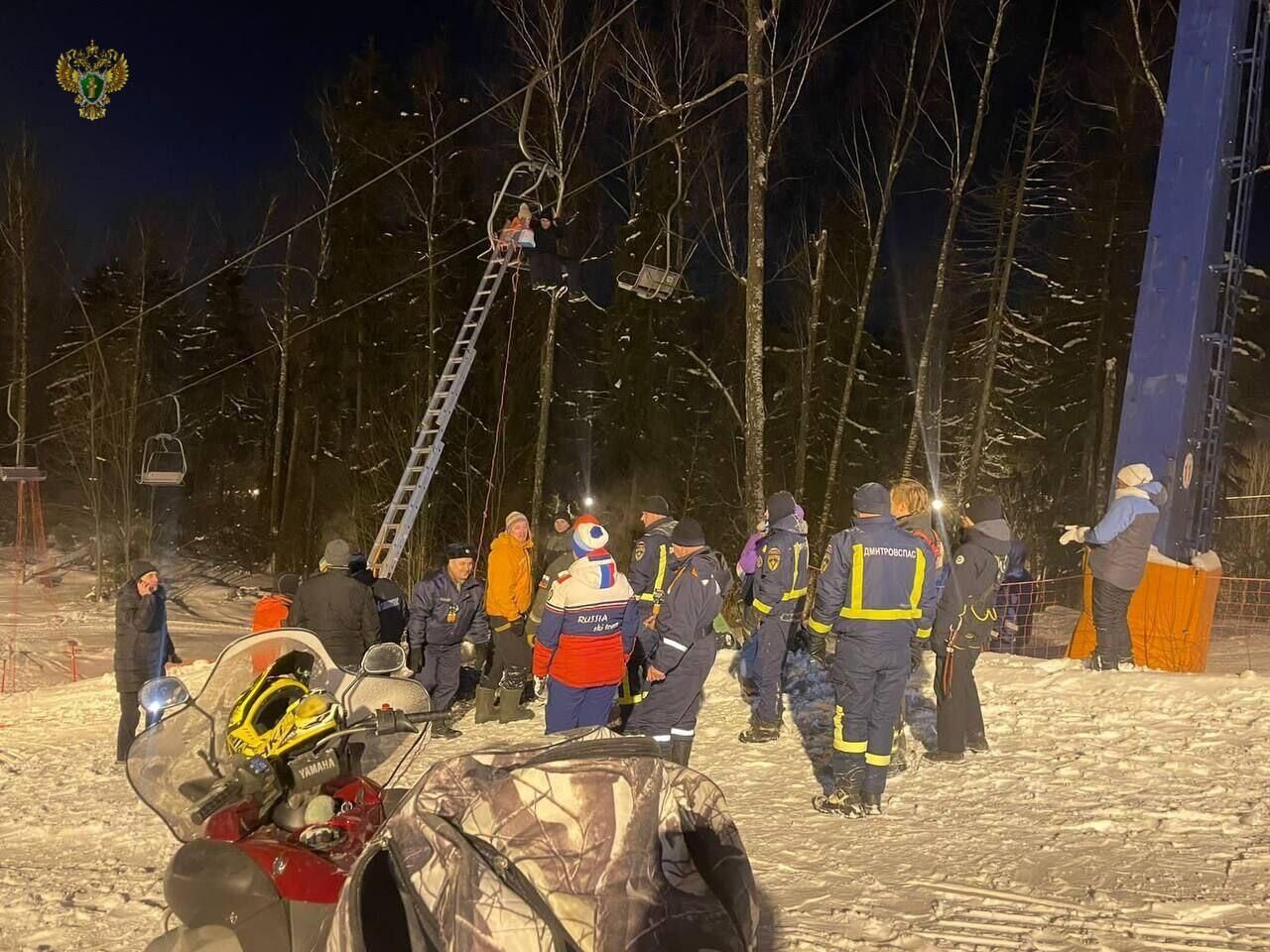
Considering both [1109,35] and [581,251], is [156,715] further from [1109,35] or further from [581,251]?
[1109,35]

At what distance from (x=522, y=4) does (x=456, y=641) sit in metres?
15.2

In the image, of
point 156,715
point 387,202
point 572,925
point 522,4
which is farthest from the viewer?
point 387,202

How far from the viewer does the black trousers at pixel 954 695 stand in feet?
20.9

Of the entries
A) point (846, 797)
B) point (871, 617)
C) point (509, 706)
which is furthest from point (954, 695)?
point (509, 706)

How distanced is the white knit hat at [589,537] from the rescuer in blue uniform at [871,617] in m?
1.36

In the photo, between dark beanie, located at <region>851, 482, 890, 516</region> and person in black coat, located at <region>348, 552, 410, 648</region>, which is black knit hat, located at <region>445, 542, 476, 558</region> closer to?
person in black coat, located at <region>348, 552, 410, 648</region>

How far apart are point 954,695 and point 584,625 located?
8.80 feet

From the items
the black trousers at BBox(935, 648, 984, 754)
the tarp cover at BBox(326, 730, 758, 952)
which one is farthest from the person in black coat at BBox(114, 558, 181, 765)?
the tarp cover at BBox(326, 730, 758, 952)

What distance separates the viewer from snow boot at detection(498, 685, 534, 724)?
8.03 meters

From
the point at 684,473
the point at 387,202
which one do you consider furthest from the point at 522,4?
the point at 684,473

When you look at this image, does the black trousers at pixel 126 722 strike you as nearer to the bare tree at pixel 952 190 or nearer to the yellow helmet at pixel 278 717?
the yellow helmet at pixel 278 717

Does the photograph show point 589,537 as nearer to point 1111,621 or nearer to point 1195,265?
point 1111,621

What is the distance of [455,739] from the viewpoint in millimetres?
7523

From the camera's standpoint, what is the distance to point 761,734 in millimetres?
7305
